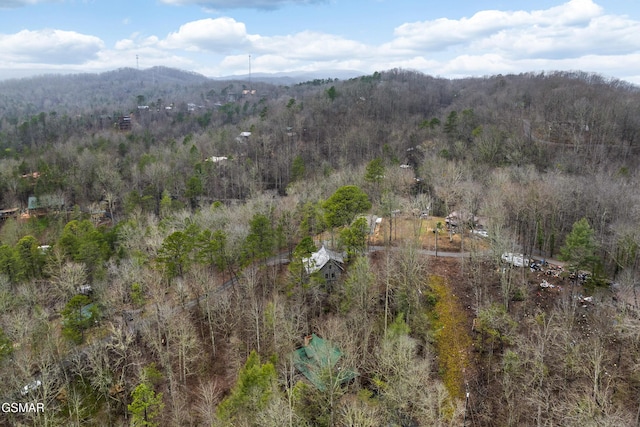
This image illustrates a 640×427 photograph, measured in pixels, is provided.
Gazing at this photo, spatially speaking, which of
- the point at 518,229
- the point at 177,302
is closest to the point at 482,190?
the point at 518,229

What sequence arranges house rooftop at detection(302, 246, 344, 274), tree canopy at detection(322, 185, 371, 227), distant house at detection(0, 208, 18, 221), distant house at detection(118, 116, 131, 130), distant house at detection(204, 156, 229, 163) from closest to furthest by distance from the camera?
house rooftop at detection(302, 246, 344, 274), tree canopy at detection(322, 185, 371, 227), distant house at detection(0, 208, 18, 221), distant house at detection(204, 156, 229, 163), distant house at detection(118, 116, 131, 130)

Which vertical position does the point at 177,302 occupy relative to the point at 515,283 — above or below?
below

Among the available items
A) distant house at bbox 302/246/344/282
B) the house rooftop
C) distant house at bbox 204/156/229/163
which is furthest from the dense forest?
distant house at bbox 204/156/229/163

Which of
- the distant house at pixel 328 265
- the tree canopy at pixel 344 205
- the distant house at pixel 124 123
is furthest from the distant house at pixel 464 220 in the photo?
the distant house at pixel 124 123

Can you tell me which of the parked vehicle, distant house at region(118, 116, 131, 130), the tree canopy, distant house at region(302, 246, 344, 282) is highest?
distant house at region(118, 116, 131, 130)

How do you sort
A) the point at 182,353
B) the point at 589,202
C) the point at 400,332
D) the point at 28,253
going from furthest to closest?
1. the point at 589,202
2. the point at 28,253
3. the point at 182,353
4. the point at 400,332

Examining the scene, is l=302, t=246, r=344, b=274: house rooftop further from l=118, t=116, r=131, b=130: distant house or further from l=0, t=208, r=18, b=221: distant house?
l=118, t=116, r=131, b=130: distant house

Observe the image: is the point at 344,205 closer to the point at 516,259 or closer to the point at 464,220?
the point at 464,220

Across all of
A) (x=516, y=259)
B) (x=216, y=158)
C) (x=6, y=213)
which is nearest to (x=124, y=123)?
(x=216, y=158)

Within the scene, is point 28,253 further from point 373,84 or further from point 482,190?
point 373,84
